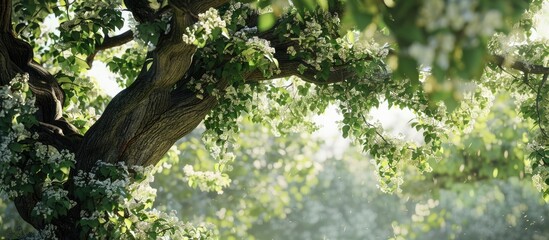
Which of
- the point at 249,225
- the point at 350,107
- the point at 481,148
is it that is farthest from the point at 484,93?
the point at 249,225

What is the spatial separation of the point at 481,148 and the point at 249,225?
22.1ft

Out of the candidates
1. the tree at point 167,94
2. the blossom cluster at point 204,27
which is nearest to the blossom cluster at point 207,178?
the tree at point 167,94

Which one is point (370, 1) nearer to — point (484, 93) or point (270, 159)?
point (484, 93)

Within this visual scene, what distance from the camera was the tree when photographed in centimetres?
732

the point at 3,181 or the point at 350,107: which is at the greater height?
the point at 350,107

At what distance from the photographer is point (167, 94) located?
8.12 meters

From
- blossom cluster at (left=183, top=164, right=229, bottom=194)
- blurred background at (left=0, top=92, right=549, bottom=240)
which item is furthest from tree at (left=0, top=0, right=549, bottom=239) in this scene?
blurred background at (left=0, top=92, right=549, bottom=240)

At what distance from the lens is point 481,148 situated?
2250cm

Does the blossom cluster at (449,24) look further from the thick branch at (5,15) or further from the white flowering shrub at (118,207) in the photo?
the thick branch at (5,15)

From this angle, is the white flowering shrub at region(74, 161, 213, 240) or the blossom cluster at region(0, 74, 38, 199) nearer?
the blossom cluster at region(0, 74, 38, 199)

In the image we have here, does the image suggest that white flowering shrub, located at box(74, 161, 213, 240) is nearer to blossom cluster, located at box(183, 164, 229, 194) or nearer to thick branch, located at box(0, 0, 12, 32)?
thick branch, located at box(0, 0, 12, 32)

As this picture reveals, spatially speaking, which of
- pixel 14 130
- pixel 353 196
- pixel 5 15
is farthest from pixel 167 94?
pixel 353 196

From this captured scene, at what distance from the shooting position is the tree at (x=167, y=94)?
24.0 feet

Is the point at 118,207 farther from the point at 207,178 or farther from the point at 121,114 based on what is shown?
the point at 207,178
